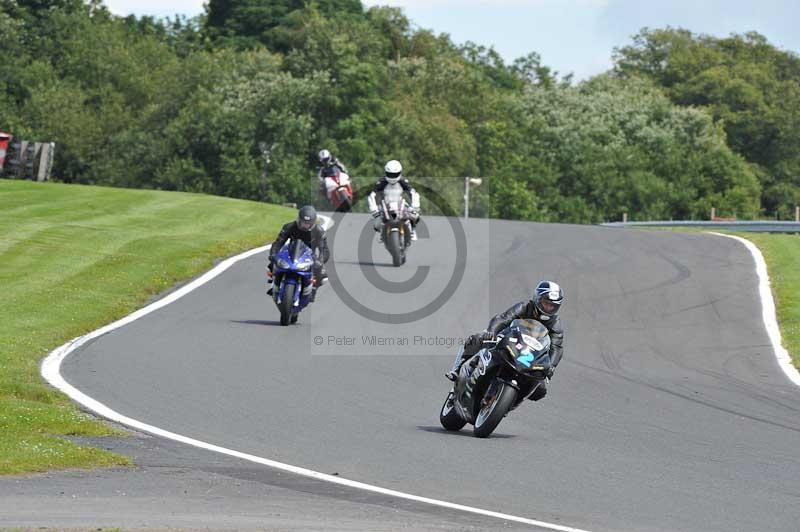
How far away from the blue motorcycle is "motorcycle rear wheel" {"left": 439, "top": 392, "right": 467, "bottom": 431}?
23.4ft

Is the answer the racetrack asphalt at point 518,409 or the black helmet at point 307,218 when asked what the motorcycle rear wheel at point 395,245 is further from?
the black helmet at point 307,218

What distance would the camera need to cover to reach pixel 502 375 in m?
12.3

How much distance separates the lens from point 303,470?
1061 cm

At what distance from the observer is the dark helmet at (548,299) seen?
12.3 m

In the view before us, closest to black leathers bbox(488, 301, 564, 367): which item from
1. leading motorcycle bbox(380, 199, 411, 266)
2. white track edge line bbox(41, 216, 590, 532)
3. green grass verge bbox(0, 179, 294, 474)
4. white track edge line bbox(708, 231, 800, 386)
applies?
white track edge line bbox(41, 216, 590, 532)

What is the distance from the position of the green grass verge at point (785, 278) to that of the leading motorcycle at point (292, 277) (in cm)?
677

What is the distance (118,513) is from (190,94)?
225ft

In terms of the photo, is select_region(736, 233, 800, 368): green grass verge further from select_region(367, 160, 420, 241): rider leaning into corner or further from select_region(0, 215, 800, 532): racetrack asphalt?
select_region(367, 160, 420, 241): rider leaning into corner

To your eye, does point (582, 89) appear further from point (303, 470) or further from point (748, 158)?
point (303, 470)

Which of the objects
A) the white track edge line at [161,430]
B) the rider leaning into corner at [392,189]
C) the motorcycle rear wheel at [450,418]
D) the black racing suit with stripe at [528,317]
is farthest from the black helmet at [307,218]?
the black racing suit with stripe at [528,317]

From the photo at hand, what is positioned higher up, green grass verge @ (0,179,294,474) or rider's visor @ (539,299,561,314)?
rider's visor @ (539,299,561,314)

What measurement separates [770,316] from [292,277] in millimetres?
7470

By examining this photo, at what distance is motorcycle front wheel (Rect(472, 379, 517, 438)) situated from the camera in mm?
12156

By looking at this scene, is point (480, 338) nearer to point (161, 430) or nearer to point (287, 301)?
point (161, 430)
